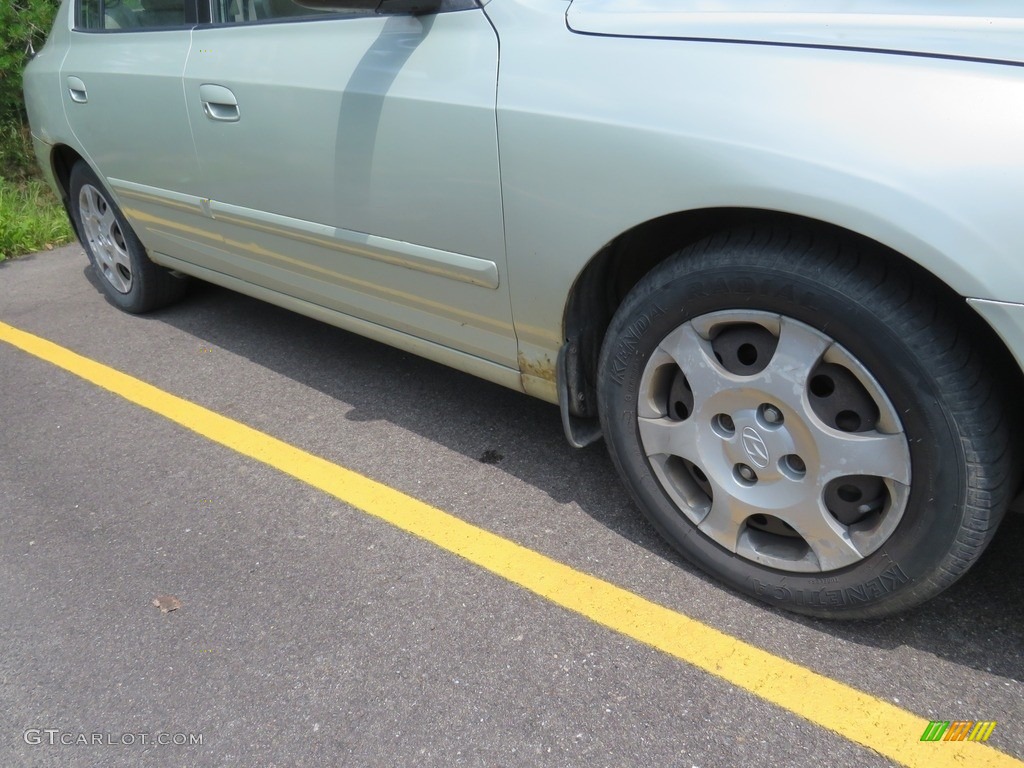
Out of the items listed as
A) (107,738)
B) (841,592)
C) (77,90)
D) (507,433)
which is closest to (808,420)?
(841,592)

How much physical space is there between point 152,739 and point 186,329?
253cm

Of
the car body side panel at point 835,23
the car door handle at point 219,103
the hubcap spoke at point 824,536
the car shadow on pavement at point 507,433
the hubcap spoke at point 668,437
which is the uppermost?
the car body side panel at point 835,23

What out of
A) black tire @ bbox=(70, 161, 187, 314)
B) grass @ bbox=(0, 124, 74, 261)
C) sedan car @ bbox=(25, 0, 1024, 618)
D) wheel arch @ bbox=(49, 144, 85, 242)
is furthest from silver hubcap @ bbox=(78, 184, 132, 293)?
grass @ bbox=(0, 124, 74, 261)

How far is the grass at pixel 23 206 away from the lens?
5.75 m

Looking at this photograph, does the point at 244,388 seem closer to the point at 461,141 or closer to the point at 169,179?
the point at 169,179

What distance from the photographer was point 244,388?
11.5 feet

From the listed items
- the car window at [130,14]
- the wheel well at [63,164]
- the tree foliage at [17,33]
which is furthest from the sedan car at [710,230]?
the tree foliage at [17,33]

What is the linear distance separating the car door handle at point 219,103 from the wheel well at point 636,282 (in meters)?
1.35

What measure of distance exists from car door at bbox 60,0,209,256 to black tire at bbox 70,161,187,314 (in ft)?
0.79

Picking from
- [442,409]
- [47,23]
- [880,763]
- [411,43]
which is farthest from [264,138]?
→ [47,23]

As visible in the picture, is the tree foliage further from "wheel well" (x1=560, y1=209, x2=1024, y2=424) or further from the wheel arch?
"wheel well" (x1=560, y1=209, x2=1024, y2=424)

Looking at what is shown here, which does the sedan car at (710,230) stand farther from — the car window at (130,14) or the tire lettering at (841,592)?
the car window at (130,14)

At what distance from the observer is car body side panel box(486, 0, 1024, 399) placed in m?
1.52

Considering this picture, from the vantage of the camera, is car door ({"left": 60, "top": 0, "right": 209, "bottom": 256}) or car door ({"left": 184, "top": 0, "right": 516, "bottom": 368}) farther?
car door ({"left": 60, "top": 0, "right": 209, "bottom": 256})
